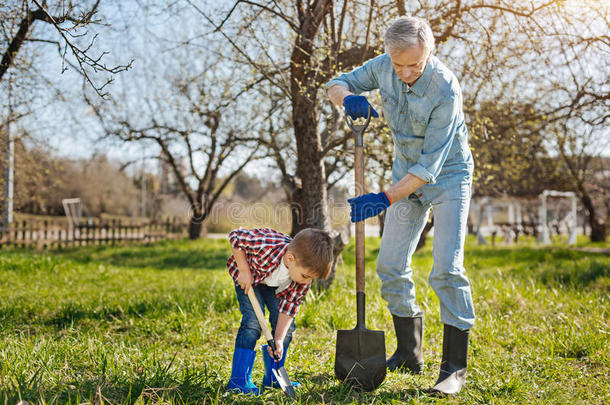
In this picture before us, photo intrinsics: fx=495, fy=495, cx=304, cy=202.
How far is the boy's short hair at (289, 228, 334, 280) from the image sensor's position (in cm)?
234

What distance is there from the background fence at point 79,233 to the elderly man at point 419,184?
12.5 m

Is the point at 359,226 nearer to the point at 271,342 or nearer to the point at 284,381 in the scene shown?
the point at 271,342

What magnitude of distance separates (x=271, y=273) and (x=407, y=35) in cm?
133

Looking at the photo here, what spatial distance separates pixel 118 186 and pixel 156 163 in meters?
14.2

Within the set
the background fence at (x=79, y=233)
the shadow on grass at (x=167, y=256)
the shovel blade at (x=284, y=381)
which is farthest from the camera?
the background fence at (x=79, y=233)

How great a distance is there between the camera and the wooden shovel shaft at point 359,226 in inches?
105

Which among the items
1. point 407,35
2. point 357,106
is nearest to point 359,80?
point 357,106

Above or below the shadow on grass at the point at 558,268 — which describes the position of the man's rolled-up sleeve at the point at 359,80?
above

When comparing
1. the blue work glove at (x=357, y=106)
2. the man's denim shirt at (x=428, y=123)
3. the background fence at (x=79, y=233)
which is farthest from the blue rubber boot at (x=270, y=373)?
the background fence at (x=79, y=233)

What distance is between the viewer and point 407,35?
228 centimetres

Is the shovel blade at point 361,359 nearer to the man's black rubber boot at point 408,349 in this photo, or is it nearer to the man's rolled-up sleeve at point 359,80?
the man's black rubber boot at point 408,349

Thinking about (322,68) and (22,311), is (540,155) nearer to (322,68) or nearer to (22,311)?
(322,68)

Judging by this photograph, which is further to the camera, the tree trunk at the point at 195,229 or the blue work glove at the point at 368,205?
the tree trunk at the point at 195,229

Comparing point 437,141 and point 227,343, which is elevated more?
point 437,141
